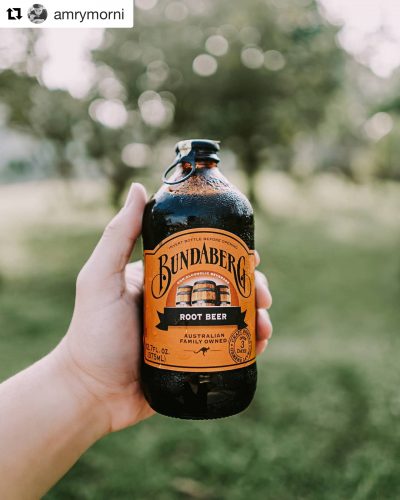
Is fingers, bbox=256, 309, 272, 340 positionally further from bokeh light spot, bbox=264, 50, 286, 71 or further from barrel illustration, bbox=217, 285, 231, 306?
bokeh light spot, bbox=264, 50, 286, 71

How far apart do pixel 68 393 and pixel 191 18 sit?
861 centimetres

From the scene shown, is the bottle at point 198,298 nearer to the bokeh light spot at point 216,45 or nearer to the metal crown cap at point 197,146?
the metal crown cap at point 197,146

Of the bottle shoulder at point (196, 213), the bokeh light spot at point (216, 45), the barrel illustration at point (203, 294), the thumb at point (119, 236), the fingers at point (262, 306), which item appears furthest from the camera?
the bokeh light spot at point (216, 45)

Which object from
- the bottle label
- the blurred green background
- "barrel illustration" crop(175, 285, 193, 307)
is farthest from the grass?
"barrel illustration" crop(175, 285, 193, 307)

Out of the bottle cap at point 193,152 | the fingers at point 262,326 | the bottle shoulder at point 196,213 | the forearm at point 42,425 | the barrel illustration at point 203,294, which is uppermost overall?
the bottle cap at point 193,152

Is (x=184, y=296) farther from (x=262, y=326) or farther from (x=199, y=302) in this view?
(x=262, y=326)

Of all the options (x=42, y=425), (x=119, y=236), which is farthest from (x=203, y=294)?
(x=42, y=425)

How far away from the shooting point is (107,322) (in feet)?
10.1

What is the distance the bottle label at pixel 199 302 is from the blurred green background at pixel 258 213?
2.25 meters

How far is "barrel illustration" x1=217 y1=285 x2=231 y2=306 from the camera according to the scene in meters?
2.70

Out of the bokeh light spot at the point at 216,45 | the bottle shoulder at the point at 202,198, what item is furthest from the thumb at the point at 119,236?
the bokeh light spot at the point at 216,45

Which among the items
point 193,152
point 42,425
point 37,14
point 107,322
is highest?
point 37,14

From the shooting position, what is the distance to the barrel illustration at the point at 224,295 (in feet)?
8.84

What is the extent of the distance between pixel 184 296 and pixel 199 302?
82 millimetres
